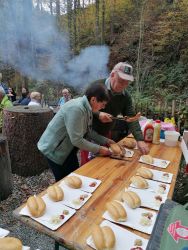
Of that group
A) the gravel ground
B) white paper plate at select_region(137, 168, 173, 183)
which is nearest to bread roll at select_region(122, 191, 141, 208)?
white paper plate at select_region(137, 168, 173, 183)

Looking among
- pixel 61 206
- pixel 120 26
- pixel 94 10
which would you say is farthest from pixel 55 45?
pixel 61 206

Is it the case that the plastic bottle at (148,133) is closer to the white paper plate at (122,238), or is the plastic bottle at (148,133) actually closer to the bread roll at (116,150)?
the bread roll at (116,150)

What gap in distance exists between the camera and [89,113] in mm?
1790

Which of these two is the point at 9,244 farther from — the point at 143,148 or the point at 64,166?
the point at 143,148

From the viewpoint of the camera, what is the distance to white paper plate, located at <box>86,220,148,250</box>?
0.97m

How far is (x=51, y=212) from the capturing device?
1157mm

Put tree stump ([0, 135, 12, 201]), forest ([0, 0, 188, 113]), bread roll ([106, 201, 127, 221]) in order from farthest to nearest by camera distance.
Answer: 1. forest ([0, 0, 188, 113])
2. tree stump ([0, 135, 12, 201])
3. bread roll ([106, 201, 127, 221])

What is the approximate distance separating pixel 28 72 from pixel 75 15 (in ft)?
14.9

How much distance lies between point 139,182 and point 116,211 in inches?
14.9

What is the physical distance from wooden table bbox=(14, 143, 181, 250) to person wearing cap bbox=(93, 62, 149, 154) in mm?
227

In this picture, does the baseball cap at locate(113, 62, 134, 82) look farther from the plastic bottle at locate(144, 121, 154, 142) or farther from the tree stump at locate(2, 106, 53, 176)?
the tree stump at locate(2, 106, 53, 176)

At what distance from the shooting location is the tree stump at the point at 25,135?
361 cm

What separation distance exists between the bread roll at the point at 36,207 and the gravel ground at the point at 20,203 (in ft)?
4.15

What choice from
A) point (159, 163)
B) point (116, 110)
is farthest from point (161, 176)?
point (116, 110)
